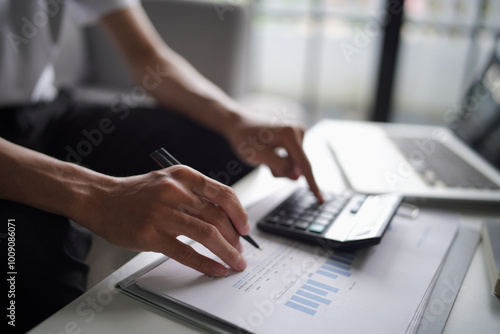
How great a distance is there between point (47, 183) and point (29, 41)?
2.06 feet

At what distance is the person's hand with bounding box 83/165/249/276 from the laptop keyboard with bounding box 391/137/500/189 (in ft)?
1.36

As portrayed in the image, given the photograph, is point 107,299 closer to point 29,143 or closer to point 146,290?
point 146,290

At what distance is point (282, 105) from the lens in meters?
1.76

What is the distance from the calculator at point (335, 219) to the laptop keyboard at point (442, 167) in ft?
0.63

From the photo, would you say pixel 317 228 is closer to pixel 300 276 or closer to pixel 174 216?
pixel 300 276

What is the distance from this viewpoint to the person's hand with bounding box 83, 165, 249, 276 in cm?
41

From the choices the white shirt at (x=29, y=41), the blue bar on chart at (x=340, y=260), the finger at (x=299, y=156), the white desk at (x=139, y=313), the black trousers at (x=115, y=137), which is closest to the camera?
the white desk at (x=139, y=313)

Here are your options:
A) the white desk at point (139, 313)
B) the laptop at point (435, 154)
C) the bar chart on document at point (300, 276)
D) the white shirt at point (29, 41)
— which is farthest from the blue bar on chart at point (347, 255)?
the white shirt at point (29, 41)

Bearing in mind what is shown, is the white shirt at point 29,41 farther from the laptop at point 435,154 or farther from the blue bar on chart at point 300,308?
the blue bar on chart at point 300,308

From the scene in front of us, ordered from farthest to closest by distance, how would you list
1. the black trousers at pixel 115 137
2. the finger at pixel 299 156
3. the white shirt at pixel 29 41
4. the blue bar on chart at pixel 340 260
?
the white shirt at pixel 29 41 → the black trousers at pixel 115 137 → the finger at pixel 299 156 → the blue bar on chart at pixel 340 260

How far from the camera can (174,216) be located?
1.35 feet

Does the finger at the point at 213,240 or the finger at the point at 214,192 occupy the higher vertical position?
the finger at the point at 214,192

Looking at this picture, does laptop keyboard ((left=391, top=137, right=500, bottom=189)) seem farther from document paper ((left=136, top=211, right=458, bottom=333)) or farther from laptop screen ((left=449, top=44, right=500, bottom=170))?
document paper ((left=136, top=211, right=458, bottom=333))

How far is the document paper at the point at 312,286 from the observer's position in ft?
1.21
